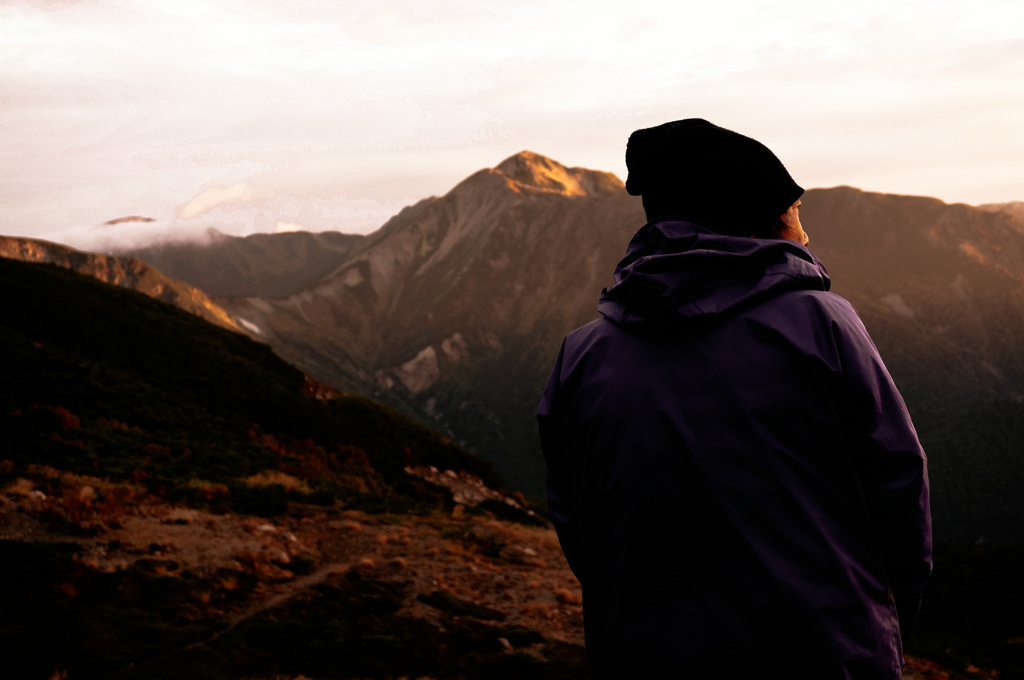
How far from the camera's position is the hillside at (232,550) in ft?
26.0

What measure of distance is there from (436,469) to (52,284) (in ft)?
63.4

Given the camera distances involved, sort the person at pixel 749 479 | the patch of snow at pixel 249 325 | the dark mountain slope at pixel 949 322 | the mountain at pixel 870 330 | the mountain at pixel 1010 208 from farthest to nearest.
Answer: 1. the mountain at pixel 1010 208
2. the patch of snow at pixel 249 325
3. the mountain at pixel 870 330
4. the dark mountain slope at pixel 949 322
5. the person at pixel 749 479

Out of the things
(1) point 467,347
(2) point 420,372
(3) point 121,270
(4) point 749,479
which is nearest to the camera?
(4) point 749,479

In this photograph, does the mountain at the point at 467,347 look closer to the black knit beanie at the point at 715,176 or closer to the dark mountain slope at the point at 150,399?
the dark mountain slope at the point at 150,399

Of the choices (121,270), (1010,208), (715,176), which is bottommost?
(715,176)

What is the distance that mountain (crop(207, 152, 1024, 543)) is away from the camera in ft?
370

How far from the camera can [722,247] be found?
228cm

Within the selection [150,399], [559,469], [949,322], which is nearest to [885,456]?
[559,469]

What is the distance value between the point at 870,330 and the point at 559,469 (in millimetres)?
147538

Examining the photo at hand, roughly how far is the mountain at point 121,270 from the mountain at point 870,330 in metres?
22.4

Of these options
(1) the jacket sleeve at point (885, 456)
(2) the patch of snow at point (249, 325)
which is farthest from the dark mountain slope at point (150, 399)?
(2) the patch of snow at point (249, 325)

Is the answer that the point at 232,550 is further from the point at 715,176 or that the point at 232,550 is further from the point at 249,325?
the point at 249,325

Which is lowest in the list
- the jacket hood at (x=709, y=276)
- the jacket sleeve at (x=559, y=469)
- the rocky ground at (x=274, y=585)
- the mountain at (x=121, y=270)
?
the rocky ground at (x=274, y=585)

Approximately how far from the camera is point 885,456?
2.13 metres
